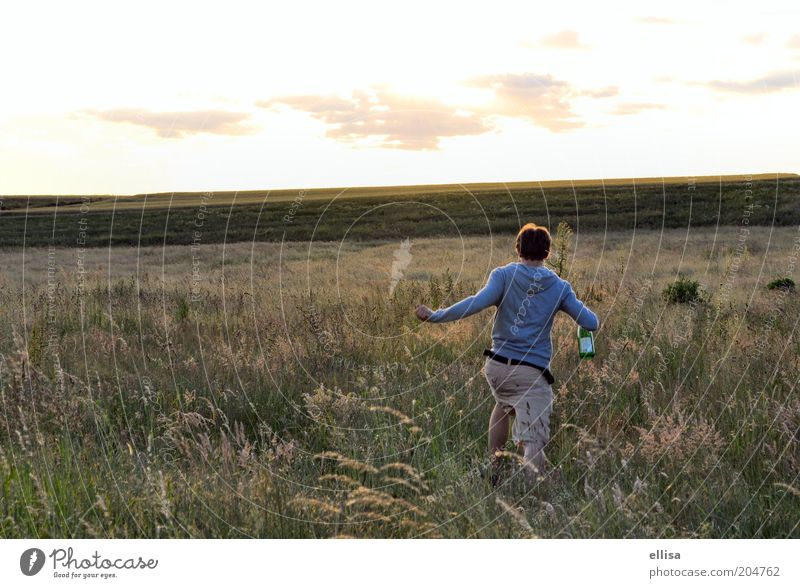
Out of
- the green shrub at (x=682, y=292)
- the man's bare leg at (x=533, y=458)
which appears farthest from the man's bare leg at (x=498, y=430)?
the green shrub at (x=682, y=292)

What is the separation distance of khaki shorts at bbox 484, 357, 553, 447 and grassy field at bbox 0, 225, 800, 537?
5.8 inches

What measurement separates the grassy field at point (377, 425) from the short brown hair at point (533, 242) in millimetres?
933

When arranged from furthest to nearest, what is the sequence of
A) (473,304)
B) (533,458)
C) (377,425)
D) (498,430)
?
1. (377,425)
2. (498,430)
3. (473,304)
4. (533,458)

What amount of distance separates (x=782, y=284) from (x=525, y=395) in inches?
292

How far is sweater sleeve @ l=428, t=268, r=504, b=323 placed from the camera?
4570 millimetres

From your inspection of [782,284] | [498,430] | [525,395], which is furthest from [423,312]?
[782,284]

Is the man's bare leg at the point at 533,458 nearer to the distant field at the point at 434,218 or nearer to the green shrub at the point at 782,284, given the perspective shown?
the green shrub at the point at 782,284

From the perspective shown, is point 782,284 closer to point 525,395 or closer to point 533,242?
point 533,242

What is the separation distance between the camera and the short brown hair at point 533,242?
4.91 meters

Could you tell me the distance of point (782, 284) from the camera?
1070 centimetres

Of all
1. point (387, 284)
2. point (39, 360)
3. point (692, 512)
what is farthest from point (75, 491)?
point (387, 284)

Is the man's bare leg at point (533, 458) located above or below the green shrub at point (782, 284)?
below

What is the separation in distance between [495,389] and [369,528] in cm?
152

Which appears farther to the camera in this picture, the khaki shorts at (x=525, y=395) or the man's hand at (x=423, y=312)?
the khaki shorts at (x=525, y=395)
